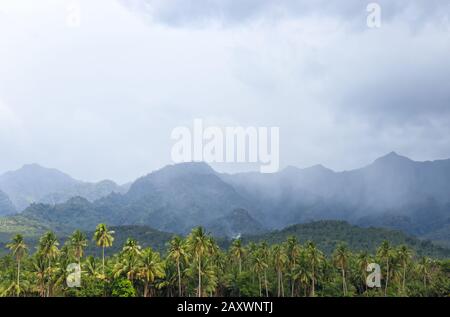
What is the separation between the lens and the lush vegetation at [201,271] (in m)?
99.4

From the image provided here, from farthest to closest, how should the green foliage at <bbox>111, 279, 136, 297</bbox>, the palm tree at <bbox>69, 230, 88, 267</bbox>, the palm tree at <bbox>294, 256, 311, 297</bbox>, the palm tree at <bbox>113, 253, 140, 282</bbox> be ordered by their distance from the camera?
the palm tree at <bbox>294, 256, 311, 297</bbox> → the palm tree at <bbox>69, 230, 88, 267</bbox> → the palm tree at <bbox>113, 253, 140, 282</bbox> → the green foliage at <bbox>111, 279, 136, 297</bbox>

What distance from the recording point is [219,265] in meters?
128

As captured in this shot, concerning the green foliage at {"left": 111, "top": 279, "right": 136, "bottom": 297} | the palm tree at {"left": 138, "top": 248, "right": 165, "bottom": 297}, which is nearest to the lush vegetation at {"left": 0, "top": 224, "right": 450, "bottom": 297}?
the palm tree at {"left": 138, "top": 248, "right": 165, "bottom": 297}

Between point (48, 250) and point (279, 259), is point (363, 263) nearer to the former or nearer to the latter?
point (279, 259)

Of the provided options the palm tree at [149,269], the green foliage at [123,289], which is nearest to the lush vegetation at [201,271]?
the palm tree at [149,269]

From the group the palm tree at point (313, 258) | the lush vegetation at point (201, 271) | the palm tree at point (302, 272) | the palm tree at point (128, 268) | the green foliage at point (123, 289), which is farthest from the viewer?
the palm tree at point (313, 258)

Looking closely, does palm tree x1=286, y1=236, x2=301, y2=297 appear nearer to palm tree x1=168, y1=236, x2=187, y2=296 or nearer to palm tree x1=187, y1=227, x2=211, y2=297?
palm tree x1=187, y1=227, x2=211, y2=297

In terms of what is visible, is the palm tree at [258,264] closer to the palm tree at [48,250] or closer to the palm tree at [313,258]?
the palm tree at [313,258]

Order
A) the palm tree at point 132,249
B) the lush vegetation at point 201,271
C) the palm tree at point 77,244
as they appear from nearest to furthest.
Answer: the lush vegetation at point 201,271 < the palm tree at point 132,249 < the palm tree at point 77,244

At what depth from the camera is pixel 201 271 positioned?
10831cm

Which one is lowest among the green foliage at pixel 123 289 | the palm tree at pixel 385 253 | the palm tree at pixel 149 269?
the green foliage at pixel 123 289

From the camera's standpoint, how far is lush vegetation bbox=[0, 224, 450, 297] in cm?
9938
